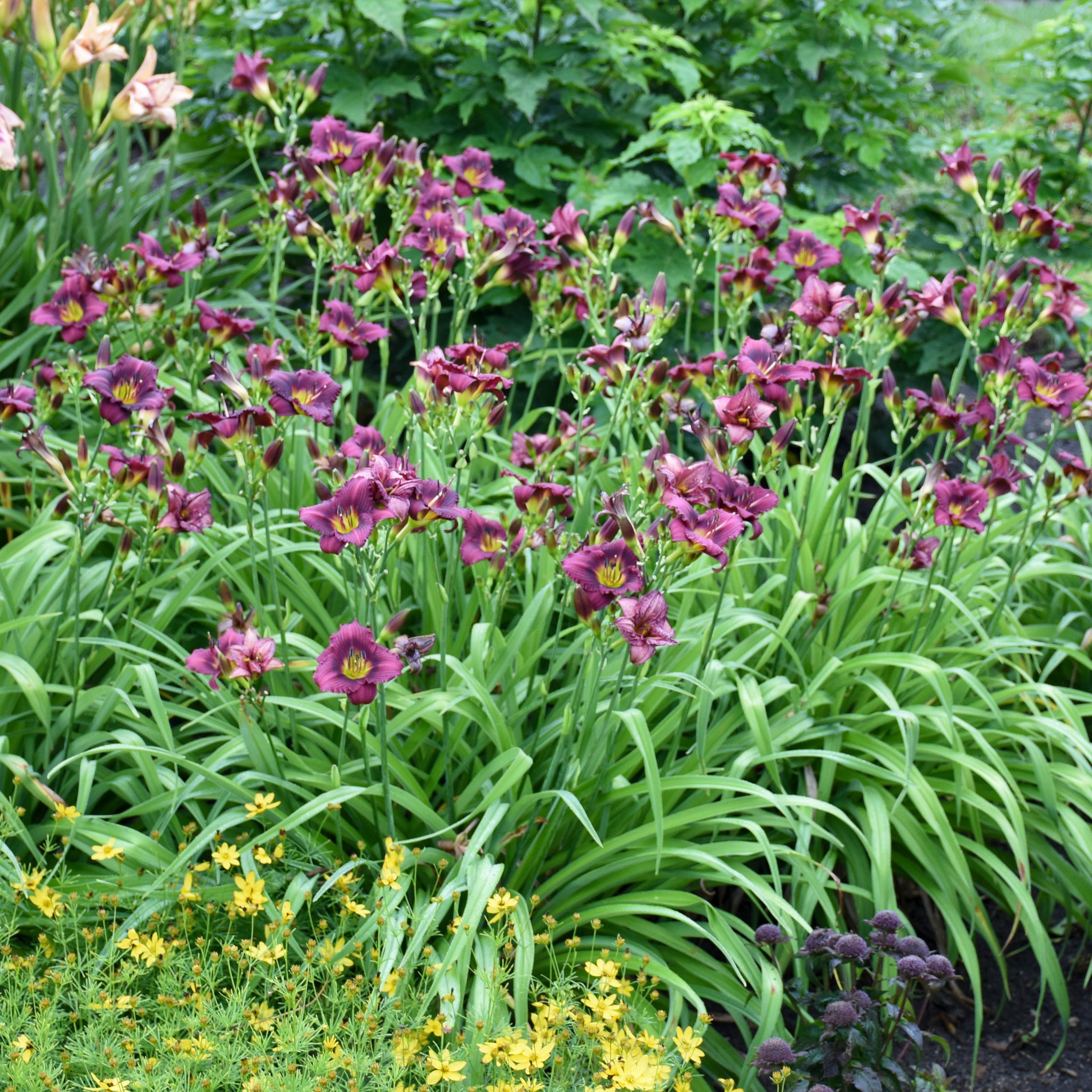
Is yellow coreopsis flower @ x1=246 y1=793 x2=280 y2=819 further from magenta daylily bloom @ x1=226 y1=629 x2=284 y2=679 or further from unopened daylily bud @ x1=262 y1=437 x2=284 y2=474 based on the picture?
unopened daylily bud @ x1=262 y1=437 x2=284 y2=474

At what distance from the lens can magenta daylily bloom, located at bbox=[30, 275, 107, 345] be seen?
2.51 m

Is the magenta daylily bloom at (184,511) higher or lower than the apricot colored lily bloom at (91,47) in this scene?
lower

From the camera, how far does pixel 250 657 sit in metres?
1.93

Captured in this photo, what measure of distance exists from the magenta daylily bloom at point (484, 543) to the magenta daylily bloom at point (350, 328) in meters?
0.51

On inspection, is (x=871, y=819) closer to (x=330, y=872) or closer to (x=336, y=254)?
(x=330, y=872)

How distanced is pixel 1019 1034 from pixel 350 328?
2130mm

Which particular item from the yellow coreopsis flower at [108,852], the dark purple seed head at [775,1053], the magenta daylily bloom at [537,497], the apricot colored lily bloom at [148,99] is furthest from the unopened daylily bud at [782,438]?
the apricot colored lily bloom at [148,99]

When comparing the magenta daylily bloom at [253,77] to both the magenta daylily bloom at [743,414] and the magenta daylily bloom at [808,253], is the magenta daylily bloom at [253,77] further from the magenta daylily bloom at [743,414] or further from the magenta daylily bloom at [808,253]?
the magenta daylily bloom at [743,414]

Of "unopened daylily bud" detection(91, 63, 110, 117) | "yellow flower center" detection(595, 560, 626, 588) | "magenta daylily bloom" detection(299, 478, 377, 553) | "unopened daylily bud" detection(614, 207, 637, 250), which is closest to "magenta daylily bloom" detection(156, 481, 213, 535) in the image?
"magenta daylily bloom" detection(299, 478, 377, 553)

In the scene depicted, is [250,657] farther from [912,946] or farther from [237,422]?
[912,946]

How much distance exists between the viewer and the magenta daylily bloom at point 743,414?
6.56 feet

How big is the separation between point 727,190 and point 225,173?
112 inches

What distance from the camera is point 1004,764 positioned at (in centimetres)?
243

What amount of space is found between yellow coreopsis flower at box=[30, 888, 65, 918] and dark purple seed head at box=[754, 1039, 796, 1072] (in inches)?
47.2
